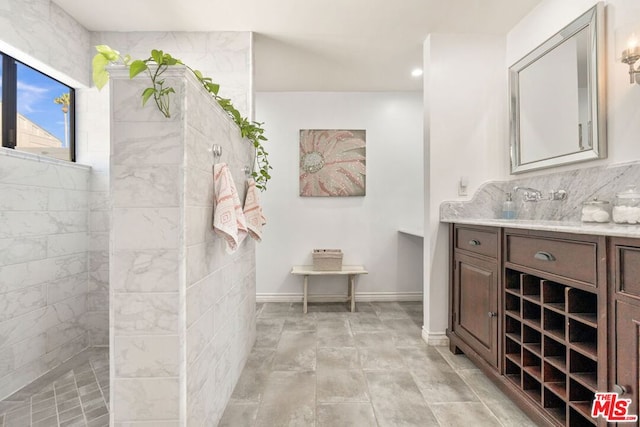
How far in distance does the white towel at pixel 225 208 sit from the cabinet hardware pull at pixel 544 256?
1.39m

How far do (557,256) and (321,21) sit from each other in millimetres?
2110

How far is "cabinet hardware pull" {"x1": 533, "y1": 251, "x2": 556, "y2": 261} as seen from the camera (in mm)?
1336

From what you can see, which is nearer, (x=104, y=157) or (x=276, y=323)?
(x=104, y=157)

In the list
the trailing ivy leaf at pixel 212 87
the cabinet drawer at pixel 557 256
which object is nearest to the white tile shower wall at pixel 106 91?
the trailing ivy leaf at pixel 212 87

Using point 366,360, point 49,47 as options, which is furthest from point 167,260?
point 49,47

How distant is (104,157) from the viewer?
2377mm

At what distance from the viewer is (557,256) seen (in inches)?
51.4

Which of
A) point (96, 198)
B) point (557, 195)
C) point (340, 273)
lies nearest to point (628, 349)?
point (557, 195)

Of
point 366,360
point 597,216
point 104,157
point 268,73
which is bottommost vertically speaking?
point 366,360

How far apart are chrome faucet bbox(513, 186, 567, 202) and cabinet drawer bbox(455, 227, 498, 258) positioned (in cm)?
49

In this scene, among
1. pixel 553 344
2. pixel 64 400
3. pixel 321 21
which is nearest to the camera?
pixel 553 344

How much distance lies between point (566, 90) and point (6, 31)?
3342 millimetres

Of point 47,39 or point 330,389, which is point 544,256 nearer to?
point 330,389

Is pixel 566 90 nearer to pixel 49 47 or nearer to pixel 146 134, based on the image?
pixel 146 134
